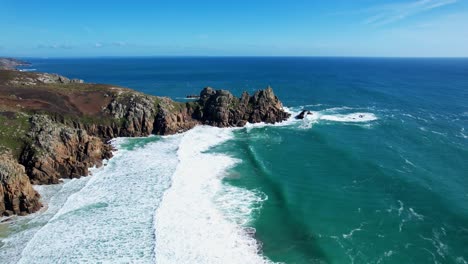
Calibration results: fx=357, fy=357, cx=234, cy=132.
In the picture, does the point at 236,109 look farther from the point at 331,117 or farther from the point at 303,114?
the point at 331,117

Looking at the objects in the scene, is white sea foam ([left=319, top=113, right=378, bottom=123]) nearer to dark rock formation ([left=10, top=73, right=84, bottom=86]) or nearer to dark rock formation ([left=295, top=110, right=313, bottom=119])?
dark rock formation ([left=295, top=110, right=313, bottom=119])

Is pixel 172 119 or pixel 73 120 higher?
pixel 73 120

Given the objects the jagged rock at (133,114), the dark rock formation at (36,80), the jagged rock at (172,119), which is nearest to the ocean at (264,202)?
the jagged rock at (172,119)

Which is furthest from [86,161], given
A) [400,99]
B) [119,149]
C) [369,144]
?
[400,99]

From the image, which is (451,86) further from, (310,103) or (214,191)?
(214,191)

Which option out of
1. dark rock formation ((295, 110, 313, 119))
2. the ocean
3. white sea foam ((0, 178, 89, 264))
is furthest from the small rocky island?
dark rock formation ((295, 110, 313, 119))

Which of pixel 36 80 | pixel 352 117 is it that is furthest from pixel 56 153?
pixel 352 117
